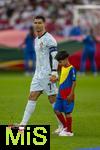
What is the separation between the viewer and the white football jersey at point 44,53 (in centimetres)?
1323

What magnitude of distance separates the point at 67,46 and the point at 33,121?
16.0 m

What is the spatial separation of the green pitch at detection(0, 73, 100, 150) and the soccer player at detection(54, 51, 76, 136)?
0.27 meters

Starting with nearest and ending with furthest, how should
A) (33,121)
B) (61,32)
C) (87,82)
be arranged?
1. (33,121)
2. (87,82)
3. (61,32)

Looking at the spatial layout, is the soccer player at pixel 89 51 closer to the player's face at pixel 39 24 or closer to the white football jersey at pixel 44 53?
the white football jersey at pixel 44 53

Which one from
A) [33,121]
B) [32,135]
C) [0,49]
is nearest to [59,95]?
[33,121]

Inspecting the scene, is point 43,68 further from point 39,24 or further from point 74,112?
point 74,112

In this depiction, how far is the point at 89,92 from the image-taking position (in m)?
22.7

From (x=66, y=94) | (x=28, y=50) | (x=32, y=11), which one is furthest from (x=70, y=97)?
(x=32, y=11)

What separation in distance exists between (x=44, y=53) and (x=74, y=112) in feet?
13.6

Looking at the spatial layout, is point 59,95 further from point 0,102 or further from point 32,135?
point 0,102

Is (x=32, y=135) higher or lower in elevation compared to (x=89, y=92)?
higher

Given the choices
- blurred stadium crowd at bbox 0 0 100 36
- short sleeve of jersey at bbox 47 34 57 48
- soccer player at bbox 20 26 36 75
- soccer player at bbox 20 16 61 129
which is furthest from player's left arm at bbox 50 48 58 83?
blurred stadium crowd at bbox 0 0 100 36

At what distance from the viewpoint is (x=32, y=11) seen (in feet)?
119

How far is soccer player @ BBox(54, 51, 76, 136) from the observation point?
42.6 feet
